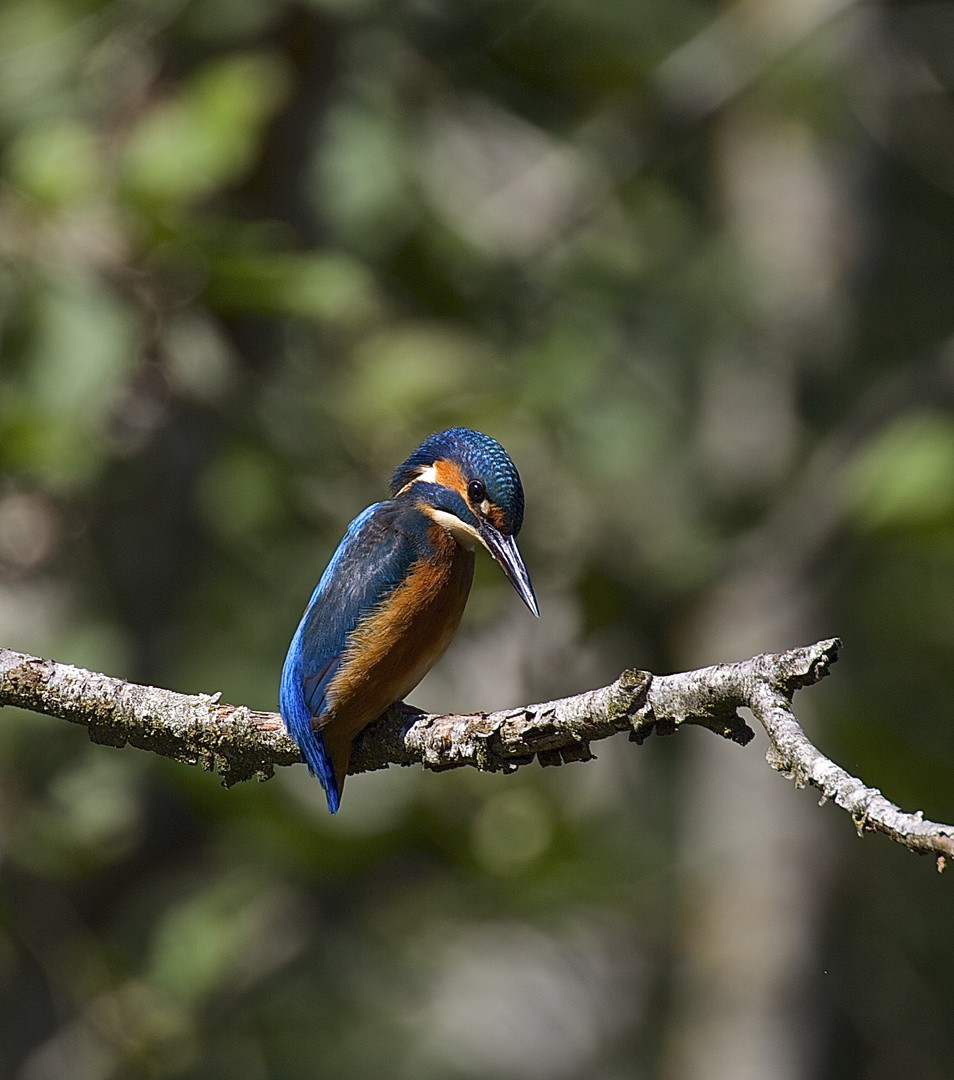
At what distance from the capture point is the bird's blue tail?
241cm

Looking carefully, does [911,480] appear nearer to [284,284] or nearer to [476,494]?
[476,494]

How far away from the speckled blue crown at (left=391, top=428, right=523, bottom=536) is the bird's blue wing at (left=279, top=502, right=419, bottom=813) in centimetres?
18

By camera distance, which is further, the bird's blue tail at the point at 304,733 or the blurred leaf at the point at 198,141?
the blurred leaf at the point at 198,141

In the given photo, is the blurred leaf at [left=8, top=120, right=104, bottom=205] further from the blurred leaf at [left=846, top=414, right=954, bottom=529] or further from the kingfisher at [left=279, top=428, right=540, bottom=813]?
the blurred leaf at [left=846, top=414, right=954, bottom=529]

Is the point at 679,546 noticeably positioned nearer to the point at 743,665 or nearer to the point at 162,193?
the point at 162,193

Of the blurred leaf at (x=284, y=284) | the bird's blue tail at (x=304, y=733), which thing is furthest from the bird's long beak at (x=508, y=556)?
the blurred leaf at (x=284, y=284)

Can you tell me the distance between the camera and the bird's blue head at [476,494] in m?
2.65

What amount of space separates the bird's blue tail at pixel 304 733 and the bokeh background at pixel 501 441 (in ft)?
2.57

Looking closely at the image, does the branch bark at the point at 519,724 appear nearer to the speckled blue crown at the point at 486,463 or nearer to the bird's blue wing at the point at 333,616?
the bird's blue wing at the point at 333,616

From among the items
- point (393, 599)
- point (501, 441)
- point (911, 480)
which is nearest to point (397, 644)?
point (393, 599)

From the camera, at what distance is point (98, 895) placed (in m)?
4.50

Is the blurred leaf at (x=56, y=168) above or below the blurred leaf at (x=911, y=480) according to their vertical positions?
above

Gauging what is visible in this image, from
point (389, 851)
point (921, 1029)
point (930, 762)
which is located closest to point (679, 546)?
point (930, 762)

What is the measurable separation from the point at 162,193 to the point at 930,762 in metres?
2.61
